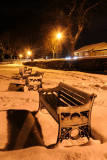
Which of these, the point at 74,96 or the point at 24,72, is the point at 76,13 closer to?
the point at 24,72

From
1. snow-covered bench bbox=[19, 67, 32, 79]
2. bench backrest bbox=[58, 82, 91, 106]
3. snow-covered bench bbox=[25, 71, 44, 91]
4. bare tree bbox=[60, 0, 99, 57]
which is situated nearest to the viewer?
bench backrest bbox=[58, 82, 91, 106]

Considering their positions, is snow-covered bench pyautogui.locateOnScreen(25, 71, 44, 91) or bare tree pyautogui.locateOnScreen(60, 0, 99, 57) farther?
bare tree pyautogui.locateOnScreen(60, 0, 99, 57)

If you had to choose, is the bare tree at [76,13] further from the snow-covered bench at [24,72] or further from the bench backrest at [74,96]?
the bench backrest at [74,96]

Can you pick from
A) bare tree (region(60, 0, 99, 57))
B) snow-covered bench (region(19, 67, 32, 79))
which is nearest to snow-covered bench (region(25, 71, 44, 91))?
snow-covered bench (region(19, 67, 32, 79))

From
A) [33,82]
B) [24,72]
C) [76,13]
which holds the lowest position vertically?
[33,82]

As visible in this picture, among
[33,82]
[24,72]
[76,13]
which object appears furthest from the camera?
[76,13]

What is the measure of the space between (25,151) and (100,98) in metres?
4.34

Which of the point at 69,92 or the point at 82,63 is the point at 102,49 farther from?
the point at 69,92

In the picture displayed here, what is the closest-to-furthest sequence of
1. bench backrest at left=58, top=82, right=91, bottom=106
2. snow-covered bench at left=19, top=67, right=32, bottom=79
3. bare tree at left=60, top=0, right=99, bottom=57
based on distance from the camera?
bench backrest at left=58, top=82, right=91, bottom=106 → snow-covered bench at left=19, top=67, right=32, bottom=79 → bare tree at left=60, top=0, right=99, bottom=57

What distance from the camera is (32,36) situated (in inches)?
1813

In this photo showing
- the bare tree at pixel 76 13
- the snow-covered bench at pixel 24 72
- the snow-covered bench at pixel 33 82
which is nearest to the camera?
the snow-covered bench at pixel 33 82

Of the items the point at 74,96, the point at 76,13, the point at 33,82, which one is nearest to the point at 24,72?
the point at 33,82

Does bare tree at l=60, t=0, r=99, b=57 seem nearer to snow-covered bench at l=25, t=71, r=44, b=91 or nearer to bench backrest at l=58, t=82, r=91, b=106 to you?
snow-covered bench at l=25, t=71, r=44, b=91

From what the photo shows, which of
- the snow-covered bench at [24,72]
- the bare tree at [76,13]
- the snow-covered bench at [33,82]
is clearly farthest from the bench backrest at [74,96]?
the bare tree at [76,13]
